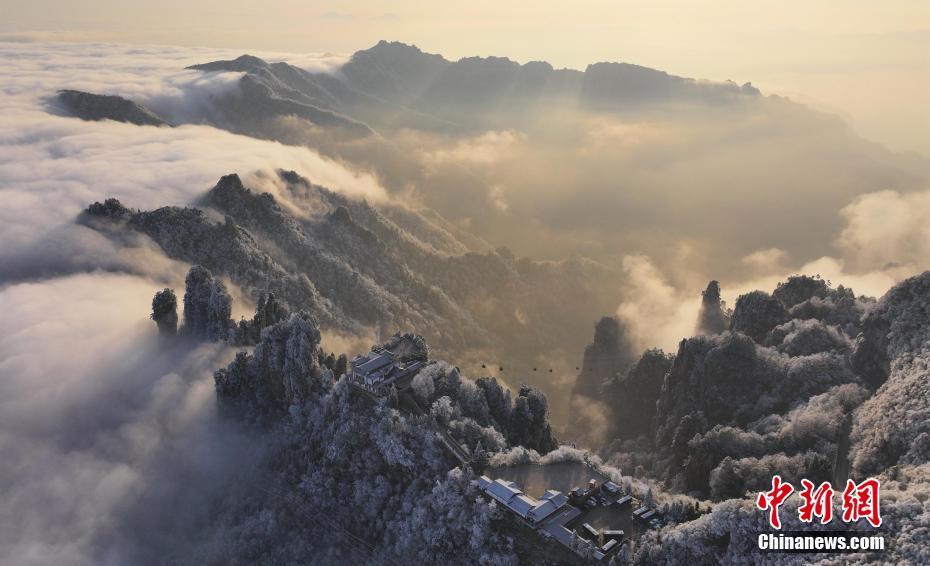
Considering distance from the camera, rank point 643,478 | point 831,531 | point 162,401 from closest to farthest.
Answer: point 831,531 < point 643,478 < point 162,401

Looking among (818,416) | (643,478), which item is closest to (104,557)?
(643,478)

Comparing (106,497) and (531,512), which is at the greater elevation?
(531,512)

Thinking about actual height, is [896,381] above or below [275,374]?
below

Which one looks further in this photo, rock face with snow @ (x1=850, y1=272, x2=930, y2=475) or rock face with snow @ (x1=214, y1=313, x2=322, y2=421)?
rock face with snow @ (x1=214, y1=313, x2=322, y2=421)

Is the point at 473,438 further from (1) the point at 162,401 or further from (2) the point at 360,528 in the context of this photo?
(1) the point at 162,401

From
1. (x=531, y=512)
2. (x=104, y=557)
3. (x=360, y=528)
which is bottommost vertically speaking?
(x=104, y=557)

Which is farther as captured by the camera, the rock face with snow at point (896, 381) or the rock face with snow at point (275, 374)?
the rock face with snow at point (275, 374)

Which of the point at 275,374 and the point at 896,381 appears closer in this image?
the point at 896,381

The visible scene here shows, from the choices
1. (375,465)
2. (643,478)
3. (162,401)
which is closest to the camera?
(375,465)

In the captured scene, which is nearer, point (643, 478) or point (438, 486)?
point (438, 486)
